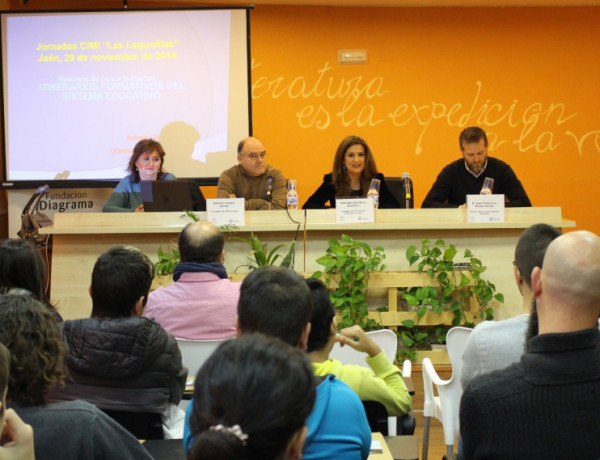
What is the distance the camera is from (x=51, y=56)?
19.6 feet

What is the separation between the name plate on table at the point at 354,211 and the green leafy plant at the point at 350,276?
0.14 m

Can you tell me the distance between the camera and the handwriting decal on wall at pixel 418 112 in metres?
6.71

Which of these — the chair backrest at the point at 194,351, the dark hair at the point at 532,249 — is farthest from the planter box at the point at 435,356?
the dark hair at the point at 532,249

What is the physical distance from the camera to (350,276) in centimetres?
399

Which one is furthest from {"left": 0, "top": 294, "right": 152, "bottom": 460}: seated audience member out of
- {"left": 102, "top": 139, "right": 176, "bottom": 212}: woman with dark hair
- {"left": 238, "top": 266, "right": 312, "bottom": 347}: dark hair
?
{"left": 102, "top": 139, "right": 176, "bottom": 212}: woman with dark hair

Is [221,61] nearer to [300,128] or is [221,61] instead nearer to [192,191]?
[300,128]

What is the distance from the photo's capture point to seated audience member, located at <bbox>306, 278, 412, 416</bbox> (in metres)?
1.87

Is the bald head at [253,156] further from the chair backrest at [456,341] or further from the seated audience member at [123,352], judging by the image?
the seated audience member at [123,352]

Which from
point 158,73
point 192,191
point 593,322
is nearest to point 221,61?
point 158,73

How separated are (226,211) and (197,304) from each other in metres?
Result: 1.37

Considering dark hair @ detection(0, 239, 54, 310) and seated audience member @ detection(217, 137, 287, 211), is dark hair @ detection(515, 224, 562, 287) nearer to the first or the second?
dark hair @ detection(0, 239, 54, 310)

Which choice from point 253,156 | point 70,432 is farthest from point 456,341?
point 253,156

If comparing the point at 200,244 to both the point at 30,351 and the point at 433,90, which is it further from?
the point at 433,90

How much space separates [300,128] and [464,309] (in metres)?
3.05
